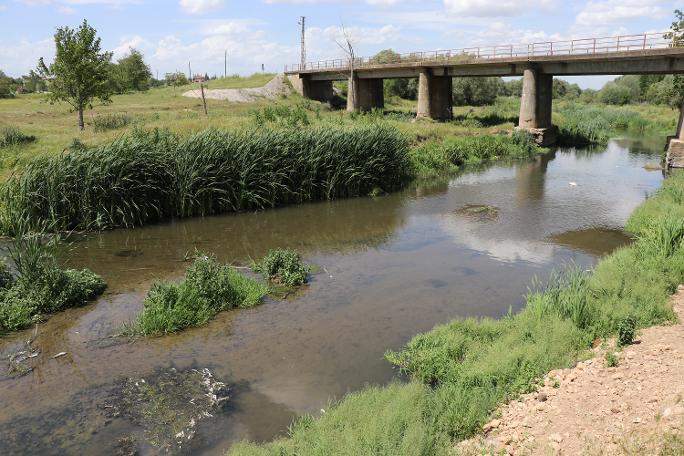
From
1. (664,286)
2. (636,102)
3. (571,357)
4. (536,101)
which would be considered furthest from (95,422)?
(636,102)

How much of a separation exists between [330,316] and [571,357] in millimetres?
4648

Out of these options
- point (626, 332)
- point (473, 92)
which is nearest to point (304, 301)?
point (626, 332)

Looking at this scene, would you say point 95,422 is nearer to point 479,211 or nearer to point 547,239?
point 547,239

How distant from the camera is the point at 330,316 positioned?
11016 mm

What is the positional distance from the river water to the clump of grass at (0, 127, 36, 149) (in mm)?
12420

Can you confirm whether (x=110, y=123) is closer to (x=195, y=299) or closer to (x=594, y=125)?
(x=195, y=299)

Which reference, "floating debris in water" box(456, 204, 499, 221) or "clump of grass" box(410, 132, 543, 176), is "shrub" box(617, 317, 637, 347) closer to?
"floating debris in water" box(456, 204, 499, 221)

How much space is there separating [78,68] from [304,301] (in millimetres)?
26111

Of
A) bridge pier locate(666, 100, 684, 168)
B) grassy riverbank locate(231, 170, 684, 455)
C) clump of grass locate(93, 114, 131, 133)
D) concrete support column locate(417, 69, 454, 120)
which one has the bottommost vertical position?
grassy riverbank locate(231, 170, 684, 455)

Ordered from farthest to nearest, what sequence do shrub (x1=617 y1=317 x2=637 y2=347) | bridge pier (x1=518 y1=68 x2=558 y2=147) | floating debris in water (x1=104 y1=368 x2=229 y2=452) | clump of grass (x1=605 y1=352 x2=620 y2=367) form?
bridge pier (x1=518 y1=68 x2=558 y2=147), shrub (x1=617 y1=317 x2=637 y2=347), clump of grass (x1=605 y1=352 x2=620 y2=367), floating debris in water (x1=104 y1=368 x2=229 y2=452)

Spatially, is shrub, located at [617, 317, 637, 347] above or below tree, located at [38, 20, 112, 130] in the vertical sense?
below

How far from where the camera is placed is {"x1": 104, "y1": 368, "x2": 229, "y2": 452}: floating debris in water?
23.7 feet

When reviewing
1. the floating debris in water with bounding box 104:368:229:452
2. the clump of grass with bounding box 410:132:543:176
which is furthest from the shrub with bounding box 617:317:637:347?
the clump of grass with bounding box 410:132:543:176

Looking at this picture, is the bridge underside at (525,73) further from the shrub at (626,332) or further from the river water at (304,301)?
the shrub at (626,332)
